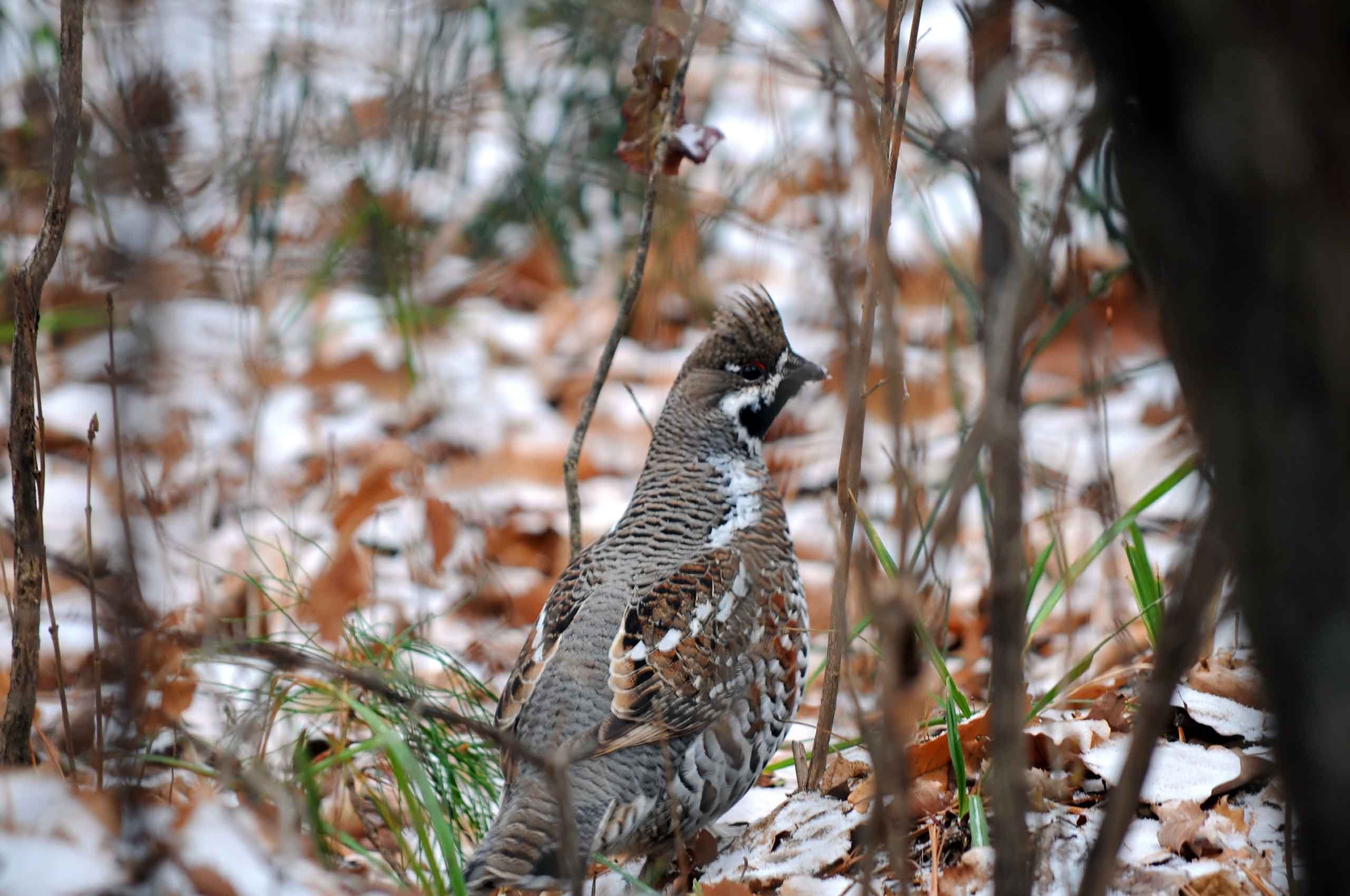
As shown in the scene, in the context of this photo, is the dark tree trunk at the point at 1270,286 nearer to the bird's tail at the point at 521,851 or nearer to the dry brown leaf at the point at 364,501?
the bird's tail at the point at 521,851

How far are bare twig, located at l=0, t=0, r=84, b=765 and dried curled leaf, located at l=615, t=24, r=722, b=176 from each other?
1.39 meters

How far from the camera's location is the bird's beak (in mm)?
3824

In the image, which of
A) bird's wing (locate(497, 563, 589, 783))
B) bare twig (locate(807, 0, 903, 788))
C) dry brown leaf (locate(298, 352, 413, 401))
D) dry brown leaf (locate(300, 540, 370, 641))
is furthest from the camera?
dry brown leaf (locate(298, 352, 413, 401))

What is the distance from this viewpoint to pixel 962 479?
1556 mm

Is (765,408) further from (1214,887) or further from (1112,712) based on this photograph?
(1214,887)

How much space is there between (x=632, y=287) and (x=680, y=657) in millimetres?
1094

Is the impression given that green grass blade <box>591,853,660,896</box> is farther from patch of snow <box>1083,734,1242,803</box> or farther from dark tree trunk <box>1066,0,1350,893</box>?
dark tree trunk <box>1066,0,1350,893</box>

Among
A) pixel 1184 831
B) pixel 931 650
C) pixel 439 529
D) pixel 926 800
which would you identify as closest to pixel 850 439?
pixel 931 650

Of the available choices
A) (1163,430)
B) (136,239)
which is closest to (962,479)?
(136,239)

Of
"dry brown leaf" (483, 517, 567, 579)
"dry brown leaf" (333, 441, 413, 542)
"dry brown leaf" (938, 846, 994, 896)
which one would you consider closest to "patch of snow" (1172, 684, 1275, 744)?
"dry brown leaf" (938, 846, 994, 896)

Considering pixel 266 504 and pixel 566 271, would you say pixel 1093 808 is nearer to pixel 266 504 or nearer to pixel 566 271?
pixel 266 504

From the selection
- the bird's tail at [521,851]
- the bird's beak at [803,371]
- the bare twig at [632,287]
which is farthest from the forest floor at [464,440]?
the bird's beak at [803,371]

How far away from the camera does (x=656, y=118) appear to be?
357 cm

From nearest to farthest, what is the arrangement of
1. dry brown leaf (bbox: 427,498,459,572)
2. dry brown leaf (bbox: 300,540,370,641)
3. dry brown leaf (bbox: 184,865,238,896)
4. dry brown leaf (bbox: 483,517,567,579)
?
dry brown leaf (bbox: 184,865,238,896), dry brown leaf (bbox: 300,540,370,641), dry brown leaf (bbox: 427,498,459,572), dry brown leaf (bbox: 483,517,567,579)
